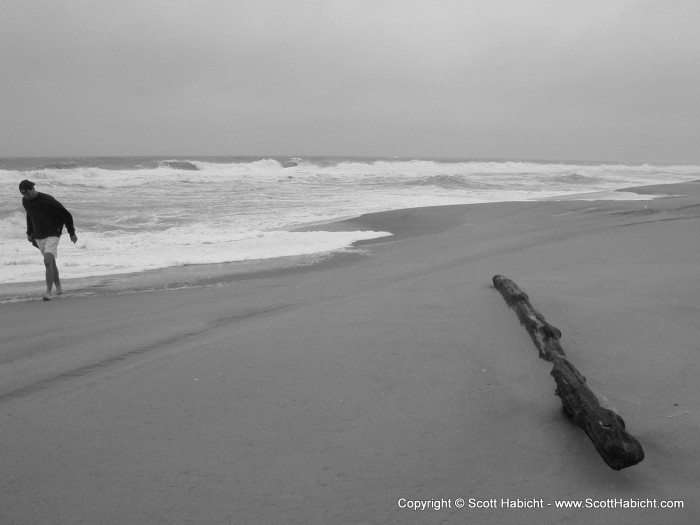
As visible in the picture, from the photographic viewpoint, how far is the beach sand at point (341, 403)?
2309mm

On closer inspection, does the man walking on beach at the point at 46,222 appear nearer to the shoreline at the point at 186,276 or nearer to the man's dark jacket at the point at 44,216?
the man's dark jacket at the point at 44,216

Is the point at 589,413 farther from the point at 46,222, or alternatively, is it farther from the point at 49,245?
the point at 46,222

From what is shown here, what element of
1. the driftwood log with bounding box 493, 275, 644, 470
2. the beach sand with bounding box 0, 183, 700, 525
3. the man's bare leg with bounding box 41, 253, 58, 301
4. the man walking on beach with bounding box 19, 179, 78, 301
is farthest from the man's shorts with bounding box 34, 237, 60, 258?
the driftwood log with bounding box 493, 275, 644, 470

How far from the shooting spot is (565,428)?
277 centimetres

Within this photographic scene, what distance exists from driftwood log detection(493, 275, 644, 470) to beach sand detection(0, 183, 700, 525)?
0.08 m

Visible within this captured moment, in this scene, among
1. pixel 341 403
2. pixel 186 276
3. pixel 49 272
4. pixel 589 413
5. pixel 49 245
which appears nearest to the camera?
pixel 589 413

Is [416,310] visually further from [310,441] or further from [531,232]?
[531,232]

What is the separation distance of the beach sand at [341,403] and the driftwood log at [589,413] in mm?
82

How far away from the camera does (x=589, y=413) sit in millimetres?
2613

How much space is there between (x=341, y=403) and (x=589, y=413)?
1284 mm

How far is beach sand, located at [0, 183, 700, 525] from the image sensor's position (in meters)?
2.31

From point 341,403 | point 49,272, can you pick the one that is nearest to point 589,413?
point 341,403

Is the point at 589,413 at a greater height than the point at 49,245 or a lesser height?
lesser

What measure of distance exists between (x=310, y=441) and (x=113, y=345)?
2.34m
